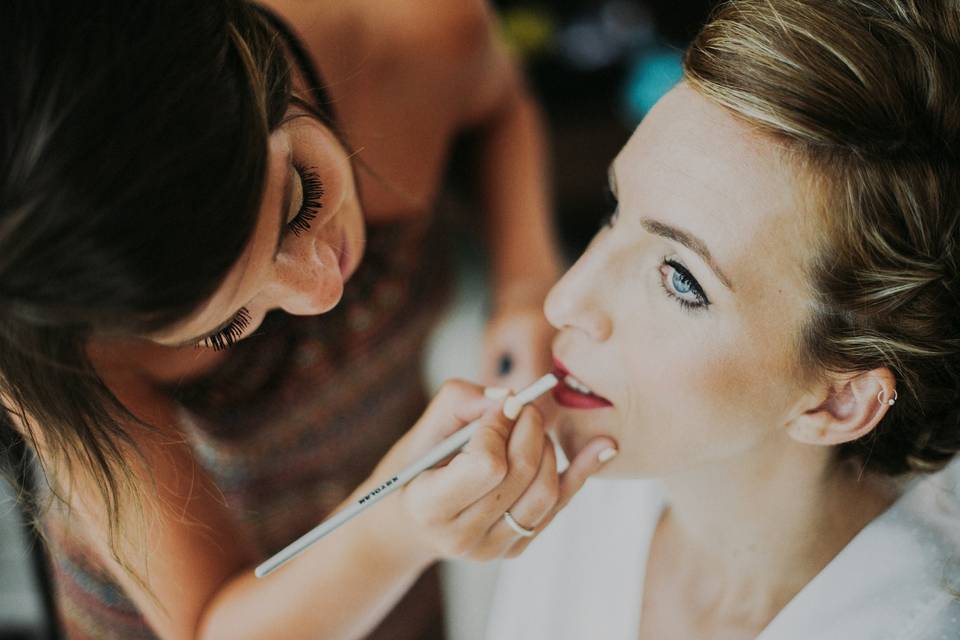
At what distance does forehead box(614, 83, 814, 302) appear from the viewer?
0.77 m

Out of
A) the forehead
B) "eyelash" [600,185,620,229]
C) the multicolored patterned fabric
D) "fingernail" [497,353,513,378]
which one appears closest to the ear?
the forehead

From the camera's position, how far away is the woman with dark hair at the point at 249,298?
0.52 m

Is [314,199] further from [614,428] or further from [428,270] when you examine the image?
[428,270]

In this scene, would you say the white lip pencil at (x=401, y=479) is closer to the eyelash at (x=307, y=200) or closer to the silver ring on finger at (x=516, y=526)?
the silver ring on finger at (x=516, y=526)

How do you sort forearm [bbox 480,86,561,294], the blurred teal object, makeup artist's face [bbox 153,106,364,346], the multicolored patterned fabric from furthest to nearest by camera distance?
the blurred teal object
forearm [bbox 480,86,561,294]
the multicolored patterned fabric
makeup artist's face [bbox 153,106,364,346]

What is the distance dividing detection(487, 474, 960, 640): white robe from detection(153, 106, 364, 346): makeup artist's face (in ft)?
1.95

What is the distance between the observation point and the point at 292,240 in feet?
2.35

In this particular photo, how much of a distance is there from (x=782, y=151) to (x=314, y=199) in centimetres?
43

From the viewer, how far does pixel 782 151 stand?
0.76 meters

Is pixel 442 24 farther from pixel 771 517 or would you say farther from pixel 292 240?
pixel 771 517

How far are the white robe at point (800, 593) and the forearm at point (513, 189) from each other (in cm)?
40

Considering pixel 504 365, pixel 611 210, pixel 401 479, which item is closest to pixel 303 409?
pixel 504 365

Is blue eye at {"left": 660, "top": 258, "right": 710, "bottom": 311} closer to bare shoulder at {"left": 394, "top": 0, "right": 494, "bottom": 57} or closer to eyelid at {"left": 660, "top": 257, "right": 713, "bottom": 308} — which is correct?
eyelid at {"left": 660, "top": 257, "right": 713, "bottom": 308}

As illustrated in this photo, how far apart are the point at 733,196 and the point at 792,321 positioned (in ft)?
0.46
